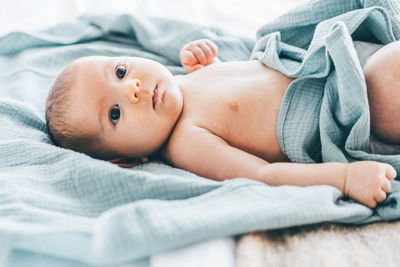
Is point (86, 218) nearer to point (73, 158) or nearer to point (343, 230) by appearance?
point (73, 158)

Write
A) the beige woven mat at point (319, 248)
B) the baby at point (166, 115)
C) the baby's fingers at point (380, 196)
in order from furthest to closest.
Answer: the baby at point (166, 115) → the baby's fingers at point (380, 196) → the beige woven mat at point (319, 248)

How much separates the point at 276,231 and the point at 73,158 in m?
0.42

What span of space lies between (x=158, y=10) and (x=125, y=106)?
84 cm

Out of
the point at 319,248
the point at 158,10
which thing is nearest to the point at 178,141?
the point at 319,248

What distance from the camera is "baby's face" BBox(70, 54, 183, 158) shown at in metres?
0.95

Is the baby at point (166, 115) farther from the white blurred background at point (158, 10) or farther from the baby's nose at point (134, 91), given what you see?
the white blurred background at point (158, 10)

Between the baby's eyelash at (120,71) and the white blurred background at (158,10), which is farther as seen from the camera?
the white blurred background at (158,10)

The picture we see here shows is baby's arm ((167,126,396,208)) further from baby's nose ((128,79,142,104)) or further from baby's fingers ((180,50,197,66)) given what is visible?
baby's fingers ((180,50,197,66))

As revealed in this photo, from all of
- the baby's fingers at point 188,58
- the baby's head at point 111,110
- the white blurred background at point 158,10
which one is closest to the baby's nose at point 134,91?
the baby's head at point 111,110

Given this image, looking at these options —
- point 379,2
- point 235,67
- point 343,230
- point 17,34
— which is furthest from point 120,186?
point 17,34

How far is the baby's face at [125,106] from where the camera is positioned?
3.13 ft

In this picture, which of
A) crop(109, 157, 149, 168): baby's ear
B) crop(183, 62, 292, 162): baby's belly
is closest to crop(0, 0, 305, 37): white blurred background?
crop(183, 62, 292, 162): baby's belly

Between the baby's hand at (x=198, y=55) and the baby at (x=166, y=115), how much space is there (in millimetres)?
180

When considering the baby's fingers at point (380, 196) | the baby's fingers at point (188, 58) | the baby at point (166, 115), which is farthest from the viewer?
the baby's fingers at point (188, 58)
